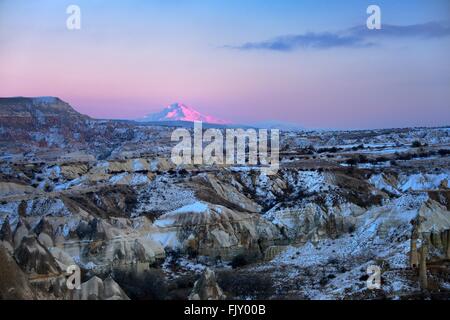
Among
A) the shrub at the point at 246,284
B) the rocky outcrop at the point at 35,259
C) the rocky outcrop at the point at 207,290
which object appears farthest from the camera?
the shrub at the point at 246,284

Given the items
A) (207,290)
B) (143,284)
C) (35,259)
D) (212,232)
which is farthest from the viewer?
(212,232)

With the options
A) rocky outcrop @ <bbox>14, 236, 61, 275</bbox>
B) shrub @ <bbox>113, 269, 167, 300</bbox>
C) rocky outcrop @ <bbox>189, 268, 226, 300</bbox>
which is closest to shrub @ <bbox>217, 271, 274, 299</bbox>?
shrub @ <bbox>113, 269, 167, 300</bbox>

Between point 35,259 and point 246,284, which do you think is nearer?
point 35,259

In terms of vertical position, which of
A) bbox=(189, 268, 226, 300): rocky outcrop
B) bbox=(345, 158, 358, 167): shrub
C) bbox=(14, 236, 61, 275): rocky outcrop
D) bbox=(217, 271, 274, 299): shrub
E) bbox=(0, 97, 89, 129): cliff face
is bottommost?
bbox=(217, 271, 274, 299): shrub

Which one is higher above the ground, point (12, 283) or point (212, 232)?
point (12, 283)

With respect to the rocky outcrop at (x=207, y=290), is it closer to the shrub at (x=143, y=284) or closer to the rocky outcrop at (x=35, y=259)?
the shrub at (x=143, y=284)

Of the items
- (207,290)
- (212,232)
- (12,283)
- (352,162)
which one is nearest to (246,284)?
(207,290)

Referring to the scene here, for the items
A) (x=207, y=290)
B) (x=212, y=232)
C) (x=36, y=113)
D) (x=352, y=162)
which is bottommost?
(x=207, y=290)

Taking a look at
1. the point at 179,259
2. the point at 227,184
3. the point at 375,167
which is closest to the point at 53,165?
the point at 227,184

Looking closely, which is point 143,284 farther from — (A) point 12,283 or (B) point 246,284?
(A) point 12,283

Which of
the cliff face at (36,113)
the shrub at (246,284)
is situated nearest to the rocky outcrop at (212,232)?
the shrub at (246,284)

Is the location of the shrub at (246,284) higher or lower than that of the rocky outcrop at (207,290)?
lower

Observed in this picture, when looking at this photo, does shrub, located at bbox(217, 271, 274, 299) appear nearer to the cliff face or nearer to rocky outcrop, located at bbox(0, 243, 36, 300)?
rocky outcrop, located at bbox(0, 243, 36, 300)
